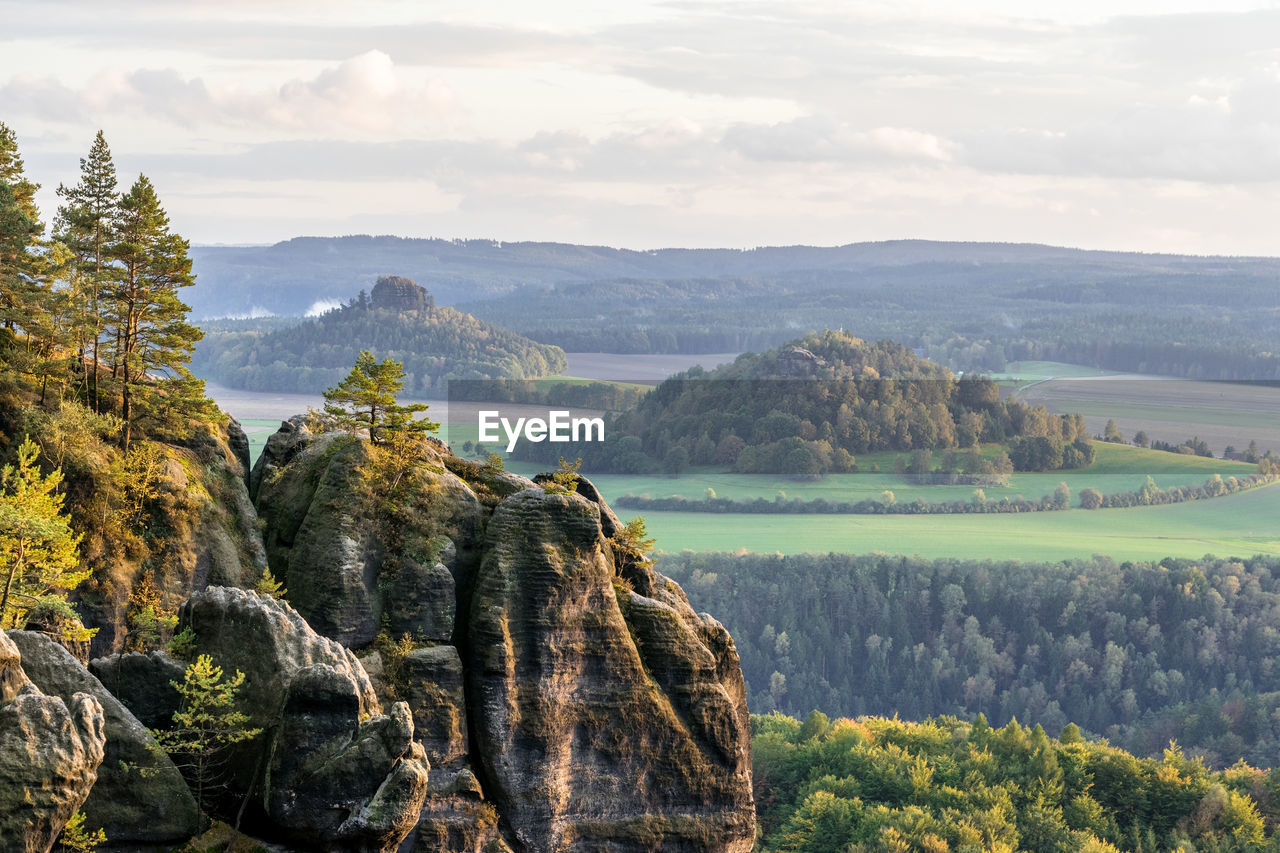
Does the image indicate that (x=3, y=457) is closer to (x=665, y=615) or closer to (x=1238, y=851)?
(x=665, y=615)

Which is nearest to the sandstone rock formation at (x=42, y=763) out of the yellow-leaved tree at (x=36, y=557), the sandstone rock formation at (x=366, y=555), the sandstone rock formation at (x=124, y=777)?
the sandstone rock formation at (x=124, y=777)

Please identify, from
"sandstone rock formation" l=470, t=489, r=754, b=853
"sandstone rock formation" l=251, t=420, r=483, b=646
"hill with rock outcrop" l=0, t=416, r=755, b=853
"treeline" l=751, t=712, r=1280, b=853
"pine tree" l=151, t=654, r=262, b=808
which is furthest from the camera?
"treeline" l=751, t=712, r=1280, b=853

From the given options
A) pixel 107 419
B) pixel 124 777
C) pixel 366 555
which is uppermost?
pixel 107 419

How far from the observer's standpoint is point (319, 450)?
5391 centimetres

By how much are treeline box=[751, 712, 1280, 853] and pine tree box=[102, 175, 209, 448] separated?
60316mm

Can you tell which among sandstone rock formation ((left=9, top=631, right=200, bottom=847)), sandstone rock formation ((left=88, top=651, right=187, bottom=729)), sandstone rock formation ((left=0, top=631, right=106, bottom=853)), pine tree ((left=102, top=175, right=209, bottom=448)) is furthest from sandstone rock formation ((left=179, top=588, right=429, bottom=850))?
pine tree ((left=102, top=175, right=209, bottom=448))

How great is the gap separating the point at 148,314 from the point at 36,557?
13.3 m

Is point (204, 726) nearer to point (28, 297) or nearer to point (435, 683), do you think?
point (435, 683)

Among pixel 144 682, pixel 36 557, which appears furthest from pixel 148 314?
pixel 144 682

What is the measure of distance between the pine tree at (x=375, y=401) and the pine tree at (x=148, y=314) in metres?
5.88

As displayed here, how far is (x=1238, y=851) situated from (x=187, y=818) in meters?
84.1

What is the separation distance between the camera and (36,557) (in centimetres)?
4494

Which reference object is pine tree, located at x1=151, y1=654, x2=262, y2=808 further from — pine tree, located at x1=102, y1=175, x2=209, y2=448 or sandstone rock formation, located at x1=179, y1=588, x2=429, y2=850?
pine tree, located at x1=102, y1=175, x2=209, y2=448

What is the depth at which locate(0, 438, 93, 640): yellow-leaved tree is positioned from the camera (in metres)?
43.8
